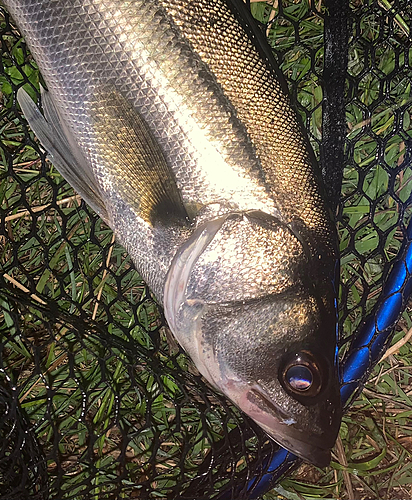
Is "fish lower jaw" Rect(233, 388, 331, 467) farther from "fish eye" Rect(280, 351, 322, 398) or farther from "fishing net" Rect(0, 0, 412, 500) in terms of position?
"fishing net" Rect(0, 0, 412, 500)

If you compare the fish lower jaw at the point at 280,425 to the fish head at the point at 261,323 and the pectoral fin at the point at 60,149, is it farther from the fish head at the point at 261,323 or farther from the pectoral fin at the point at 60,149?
the pectoral fin at the point at 60,149

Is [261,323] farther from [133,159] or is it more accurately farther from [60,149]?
[60,149]

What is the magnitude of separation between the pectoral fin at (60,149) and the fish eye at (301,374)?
0.72m

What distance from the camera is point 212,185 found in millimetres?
1378

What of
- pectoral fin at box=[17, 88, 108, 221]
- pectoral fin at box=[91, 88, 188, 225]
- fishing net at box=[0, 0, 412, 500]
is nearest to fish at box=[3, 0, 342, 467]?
pectoral fin at box=[91, 88, 188, 225]

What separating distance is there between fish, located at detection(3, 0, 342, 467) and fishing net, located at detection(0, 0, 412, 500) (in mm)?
379

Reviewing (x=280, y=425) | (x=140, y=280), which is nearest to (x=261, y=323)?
(x=280, y=425)

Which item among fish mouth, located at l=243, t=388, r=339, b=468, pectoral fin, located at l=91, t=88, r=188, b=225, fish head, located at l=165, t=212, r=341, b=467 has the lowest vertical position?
fish mouth, located at l=243, t=388, r=339, b=468

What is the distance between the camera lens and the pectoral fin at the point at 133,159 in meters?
1.38

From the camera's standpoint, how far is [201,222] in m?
1.39

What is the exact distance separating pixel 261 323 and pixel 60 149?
0.84 meters

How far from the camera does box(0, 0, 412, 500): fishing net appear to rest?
1778 mm

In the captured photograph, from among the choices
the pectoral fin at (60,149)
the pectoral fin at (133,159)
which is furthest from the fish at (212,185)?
the pectoral fin at (60,149)

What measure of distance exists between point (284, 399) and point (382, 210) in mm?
1007
